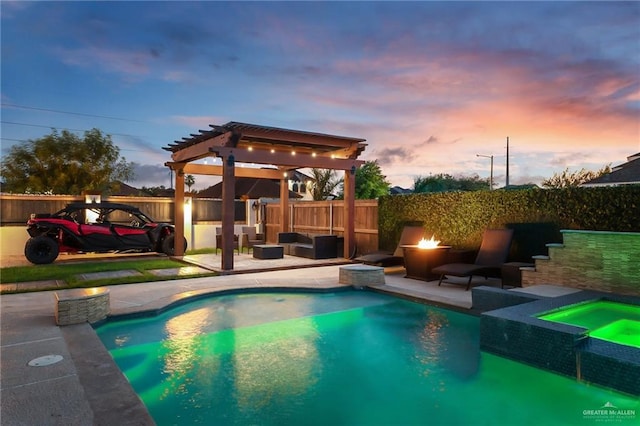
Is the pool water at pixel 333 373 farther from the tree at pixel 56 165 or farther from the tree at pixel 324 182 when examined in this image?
the tree at pixel 324 182

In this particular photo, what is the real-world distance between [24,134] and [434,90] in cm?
2135

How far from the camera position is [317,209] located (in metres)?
13.7

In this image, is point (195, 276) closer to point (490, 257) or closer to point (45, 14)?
point (490, 257)

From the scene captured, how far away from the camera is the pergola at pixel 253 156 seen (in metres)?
9.44

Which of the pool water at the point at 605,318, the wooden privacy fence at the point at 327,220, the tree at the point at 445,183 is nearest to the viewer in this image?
the pool water at the point at 605,318

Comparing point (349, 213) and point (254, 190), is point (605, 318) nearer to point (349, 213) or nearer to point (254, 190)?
point (349, 213)

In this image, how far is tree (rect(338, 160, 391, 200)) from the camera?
31828mm

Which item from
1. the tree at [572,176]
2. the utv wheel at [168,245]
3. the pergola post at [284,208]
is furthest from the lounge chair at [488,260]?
the tree at [572,176]

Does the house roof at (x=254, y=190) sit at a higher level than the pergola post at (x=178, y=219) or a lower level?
higher

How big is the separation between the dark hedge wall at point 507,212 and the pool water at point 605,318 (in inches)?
82.9

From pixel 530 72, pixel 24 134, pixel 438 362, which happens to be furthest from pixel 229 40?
pixel 24 134

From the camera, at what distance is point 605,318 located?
475 cm

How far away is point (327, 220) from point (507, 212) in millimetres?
6097

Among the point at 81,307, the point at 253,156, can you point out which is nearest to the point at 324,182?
the point at 253,156
